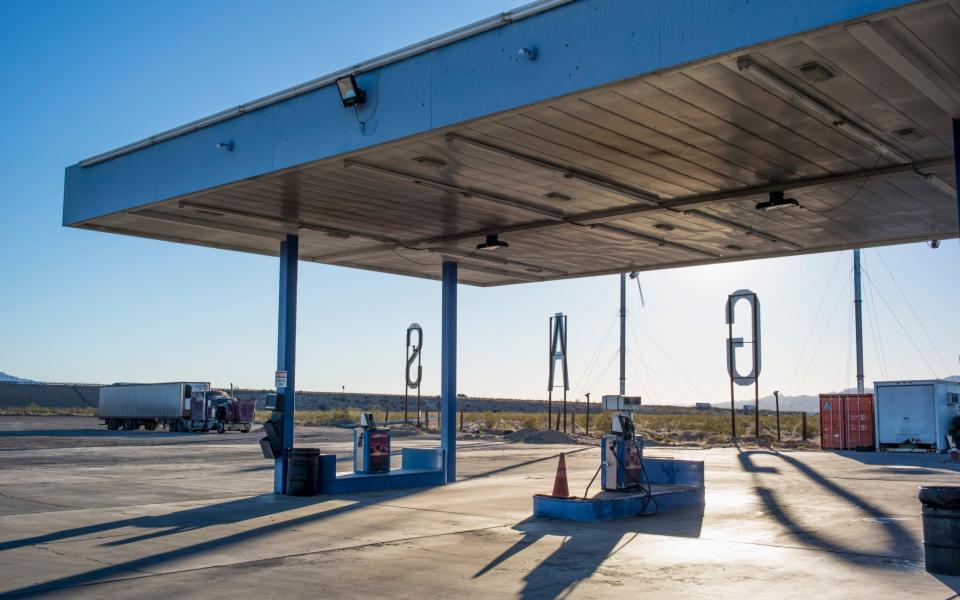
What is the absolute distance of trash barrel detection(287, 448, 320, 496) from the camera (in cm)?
1708

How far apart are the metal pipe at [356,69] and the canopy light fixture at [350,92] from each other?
0.49 feet

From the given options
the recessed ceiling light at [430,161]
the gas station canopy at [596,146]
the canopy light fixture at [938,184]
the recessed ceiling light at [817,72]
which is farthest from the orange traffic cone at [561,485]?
the recessed ceiling light at [817,72]

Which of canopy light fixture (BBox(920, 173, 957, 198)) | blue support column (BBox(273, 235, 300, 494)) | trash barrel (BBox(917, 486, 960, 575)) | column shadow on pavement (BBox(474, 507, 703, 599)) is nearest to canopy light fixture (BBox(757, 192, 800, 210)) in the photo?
canopy light fixture (BBox(920, 173, 957, 198))

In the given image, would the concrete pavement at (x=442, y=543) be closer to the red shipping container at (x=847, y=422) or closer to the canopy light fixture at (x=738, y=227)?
the canopy light fixture at (x=738, y=227)

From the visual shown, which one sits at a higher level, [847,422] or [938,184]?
[938,184]

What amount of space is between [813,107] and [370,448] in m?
12.4

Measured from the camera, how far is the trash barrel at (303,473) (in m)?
17.1

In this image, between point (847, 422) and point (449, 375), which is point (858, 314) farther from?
point (449, 375)

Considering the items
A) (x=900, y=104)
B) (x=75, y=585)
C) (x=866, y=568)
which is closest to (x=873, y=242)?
(x=900, y=104)

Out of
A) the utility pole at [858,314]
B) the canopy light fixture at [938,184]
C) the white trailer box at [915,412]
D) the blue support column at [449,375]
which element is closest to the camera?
the canopy light fixture at [938,184]

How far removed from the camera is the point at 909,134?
1146cm

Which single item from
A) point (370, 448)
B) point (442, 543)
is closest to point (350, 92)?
point (442, 543)

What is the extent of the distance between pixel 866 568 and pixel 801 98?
5.28 meters

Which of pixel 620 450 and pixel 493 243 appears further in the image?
pixel 493 243
